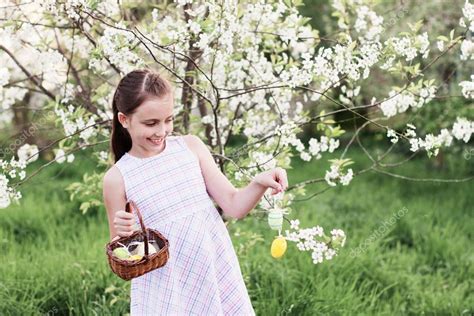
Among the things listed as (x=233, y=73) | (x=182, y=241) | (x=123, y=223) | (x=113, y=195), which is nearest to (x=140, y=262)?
(x=123, y=223)

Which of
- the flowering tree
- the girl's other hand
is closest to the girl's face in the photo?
the girl's other hand

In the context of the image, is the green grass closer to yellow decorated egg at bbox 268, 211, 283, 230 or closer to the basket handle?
the basket handle

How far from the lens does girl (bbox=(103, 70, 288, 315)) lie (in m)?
2.30

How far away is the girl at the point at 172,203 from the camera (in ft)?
7.55

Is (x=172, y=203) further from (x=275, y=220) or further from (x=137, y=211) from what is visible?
(x=275, y=220)

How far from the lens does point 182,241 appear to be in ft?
7.68

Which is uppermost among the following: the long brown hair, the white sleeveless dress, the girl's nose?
the long brown hair

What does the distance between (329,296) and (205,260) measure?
1.42m

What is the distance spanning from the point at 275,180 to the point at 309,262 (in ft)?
6.38

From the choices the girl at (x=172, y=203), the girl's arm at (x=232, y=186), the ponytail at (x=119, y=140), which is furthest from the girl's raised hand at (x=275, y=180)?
the ponytail at (x=119, y=140)

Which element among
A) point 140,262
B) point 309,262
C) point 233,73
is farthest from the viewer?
point 309,262

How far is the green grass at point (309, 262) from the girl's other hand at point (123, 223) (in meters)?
1.25

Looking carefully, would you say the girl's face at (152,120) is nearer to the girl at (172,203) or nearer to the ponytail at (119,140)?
the girl at (172,203)

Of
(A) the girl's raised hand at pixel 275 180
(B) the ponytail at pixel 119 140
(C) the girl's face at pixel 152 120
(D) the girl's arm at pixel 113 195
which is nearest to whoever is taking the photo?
(A) the girl's raised hand at pixel 275 180
